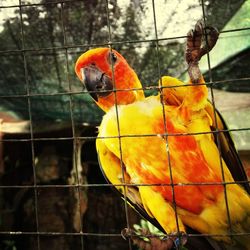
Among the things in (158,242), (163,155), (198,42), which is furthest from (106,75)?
(158,242)

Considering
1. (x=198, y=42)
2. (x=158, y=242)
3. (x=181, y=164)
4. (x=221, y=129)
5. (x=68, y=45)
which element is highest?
(x=68, y=45)

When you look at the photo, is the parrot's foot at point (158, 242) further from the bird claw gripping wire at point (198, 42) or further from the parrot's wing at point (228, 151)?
the bird claw gripping wire at point (198, 42)

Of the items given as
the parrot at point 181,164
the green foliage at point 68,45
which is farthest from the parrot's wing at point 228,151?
the green foliage at point 68,45

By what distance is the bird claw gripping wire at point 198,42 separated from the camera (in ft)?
2.96

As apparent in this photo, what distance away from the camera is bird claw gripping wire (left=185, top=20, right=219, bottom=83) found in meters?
0.90

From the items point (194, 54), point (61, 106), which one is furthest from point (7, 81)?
point (194, 54)

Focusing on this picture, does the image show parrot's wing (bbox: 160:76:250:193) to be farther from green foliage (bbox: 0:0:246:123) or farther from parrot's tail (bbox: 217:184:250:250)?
green foliage (bbox: 0:0:246:123)

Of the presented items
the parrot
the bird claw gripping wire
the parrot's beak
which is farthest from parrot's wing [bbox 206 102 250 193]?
the parrot's beak

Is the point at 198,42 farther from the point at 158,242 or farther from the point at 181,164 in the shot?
the point at 158,242

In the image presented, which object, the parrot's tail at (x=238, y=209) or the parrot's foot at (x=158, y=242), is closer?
the parrot's foot at (x=158, y=242)

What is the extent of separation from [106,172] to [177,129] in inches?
12.3

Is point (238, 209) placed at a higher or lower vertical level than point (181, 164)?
lower

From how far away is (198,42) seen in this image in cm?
94

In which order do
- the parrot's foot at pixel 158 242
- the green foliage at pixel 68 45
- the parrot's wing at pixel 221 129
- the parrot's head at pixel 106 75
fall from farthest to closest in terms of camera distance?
the green foliage at pixel 68 45 < the parrot's head at pixel 106 75 < the parrot's wing at pixel 221 129 < the parrot's foot at pixel 158 242
